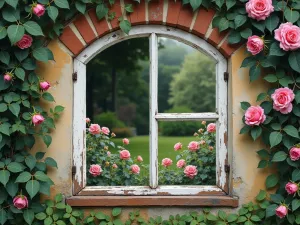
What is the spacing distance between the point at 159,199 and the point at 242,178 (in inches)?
25.0

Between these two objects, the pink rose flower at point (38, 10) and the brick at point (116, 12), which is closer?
the pink rose flower at point (38, 10)

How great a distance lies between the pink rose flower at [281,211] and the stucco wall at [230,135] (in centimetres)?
27

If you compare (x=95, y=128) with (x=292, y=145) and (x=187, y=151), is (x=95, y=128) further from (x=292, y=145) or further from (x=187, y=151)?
(x=292, y=145)

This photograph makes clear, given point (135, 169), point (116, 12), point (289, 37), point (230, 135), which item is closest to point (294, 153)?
point (230, 135)

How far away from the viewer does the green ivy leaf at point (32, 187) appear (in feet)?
11.2

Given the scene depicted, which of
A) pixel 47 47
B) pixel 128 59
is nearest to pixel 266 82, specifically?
pixel 47 47

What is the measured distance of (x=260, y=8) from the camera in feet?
11.2

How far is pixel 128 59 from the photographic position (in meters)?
13.9

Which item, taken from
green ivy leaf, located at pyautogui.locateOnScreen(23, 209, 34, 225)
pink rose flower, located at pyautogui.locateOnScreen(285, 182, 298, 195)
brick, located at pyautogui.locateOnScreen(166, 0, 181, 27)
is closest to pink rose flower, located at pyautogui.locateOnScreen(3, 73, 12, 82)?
green ivy leaf, located at pyautogui.locateOnScreen(23, 209, 34, 225)

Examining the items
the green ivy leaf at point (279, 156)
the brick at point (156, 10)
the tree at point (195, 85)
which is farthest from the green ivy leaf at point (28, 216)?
the tree at point (195, 85)

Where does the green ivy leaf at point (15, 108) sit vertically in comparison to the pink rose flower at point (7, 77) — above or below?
below

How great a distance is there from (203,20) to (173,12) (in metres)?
0.23

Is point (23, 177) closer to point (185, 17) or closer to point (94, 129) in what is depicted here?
point (94, 129)

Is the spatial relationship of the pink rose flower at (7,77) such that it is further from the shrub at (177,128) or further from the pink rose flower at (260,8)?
the shrub at (177,128)
